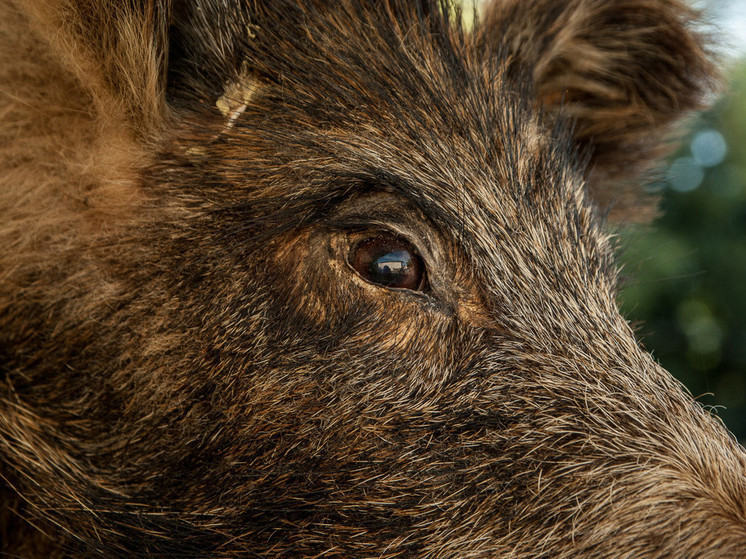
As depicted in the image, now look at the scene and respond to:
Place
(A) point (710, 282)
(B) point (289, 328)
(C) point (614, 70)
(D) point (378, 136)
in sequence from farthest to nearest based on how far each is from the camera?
1. (A) point (710, 282)
2. (C) point (614, 70)
3. (D) point (378, 136)
4. (B) point (289, 328)

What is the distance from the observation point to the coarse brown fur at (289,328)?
6.59 ft

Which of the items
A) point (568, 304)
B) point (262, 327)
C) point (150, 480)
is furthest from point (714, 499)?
point (150, 480)

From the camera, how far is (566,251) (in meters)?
2.49

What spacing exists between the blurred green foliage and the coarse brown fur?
5.83m

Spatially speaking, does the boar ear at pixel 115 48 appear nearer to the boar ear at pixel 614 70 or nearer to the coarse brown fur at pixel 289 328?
the coarse brown fur at pixel 289 328

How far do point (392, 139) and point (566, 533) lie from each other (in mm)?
1293

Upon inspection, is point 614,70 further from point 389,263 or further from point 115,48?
point 115,48

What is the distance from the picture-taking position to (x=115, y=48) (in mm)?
2176

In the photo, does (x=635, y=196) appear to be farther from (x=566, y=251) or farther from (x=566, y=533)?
(x=566, y=533)

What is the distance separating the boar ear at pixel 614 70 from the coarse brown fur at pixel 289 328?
3.25 ft

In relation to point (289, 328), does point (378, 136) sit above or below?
above

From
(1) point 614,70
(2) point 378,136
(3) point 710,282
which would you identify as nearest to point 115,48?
(2) point 378,136

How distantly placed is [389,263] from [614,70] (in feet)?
6.88

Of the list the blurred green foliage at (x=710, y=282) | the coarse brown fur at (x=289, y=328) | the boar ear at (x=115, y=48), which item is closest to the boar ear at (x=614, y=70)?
the coarse brown fur at (x=289, y=328)
